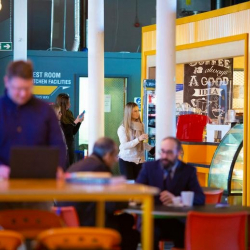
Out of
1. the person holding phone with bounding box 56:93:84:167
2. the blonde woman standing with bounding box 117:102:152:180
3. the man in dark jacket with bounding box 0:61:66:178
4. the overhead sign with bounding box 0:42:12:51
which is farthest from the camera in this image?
the overhead sign with bounding box 0:42:12:51

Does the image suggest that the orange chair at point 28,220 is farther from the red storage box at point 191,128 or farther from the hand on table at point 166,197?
the red storage box at point 191,128

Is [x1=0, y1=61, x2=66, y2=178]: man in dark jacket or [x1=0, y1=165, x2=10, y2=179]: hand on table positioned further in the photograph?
[x1=0, y1=61, x2=66, y2=178]: man in dark jacket

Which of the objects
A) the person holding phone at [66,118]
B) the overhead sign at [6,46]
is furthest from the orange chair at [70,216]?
the overhead sign at [6,46]

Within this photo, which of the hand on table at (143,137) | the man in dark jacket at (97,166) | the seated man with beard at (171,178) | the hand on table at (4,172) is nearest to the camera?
the hand on table at (4,172)

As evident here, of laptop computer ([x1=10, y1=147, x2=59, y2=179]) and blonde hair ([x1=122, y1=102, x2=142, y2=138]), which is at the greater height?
blonde hair ([x1=122, y1=102, x2=142, y2=138])

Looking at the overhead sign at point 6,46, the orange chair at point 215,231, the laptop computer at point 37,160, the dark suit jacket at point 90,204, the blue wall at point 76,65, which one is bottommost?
the orange chair at point 215,231

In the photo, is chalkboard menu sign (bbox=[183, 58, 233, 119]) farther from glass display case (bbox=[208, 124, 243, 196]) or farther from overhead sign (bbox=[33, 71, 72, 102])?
overhead sign (bbox=[33, 71, 72, 102])

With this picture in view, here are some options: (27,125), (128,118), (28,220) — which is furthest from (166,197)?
(128,118)

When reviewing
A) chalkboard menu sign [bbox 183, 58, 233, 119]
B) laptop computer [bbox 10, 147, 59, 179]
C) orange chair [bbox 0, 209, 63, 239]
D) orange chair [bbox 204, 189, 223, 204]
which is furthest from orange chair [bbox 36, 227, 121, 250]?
chalkboard menu sign [bbox 183, 58, 233, 119]

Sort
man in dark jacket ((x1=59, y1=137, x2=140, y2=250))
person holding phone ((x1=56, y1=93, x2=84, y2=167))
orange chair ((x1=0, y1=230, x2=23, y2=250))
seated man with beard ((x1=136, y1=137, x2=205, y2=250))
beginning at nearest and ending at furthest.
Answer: orange chair ((x1=0, y1=230, x2=23, y2=250)) → man in dark jacket ((x1=59, y1=137, x2=140, y2=250)) → seated man with beard ((x1=136, y1=137, x2=205, y2=250)) → person holding phone ((x1=56, y1=93, x2=84, y2=167))

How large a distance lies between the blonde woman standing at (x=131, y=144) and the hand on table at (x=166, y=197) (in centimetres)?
512

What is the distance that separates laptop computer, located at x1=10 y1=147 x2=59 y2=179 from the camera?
4.75 m

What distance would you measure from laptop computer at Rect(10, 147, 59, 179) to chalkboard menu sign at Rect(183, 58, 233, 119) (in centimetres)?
938

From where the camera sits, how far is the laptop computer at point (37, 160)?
4.75 m
